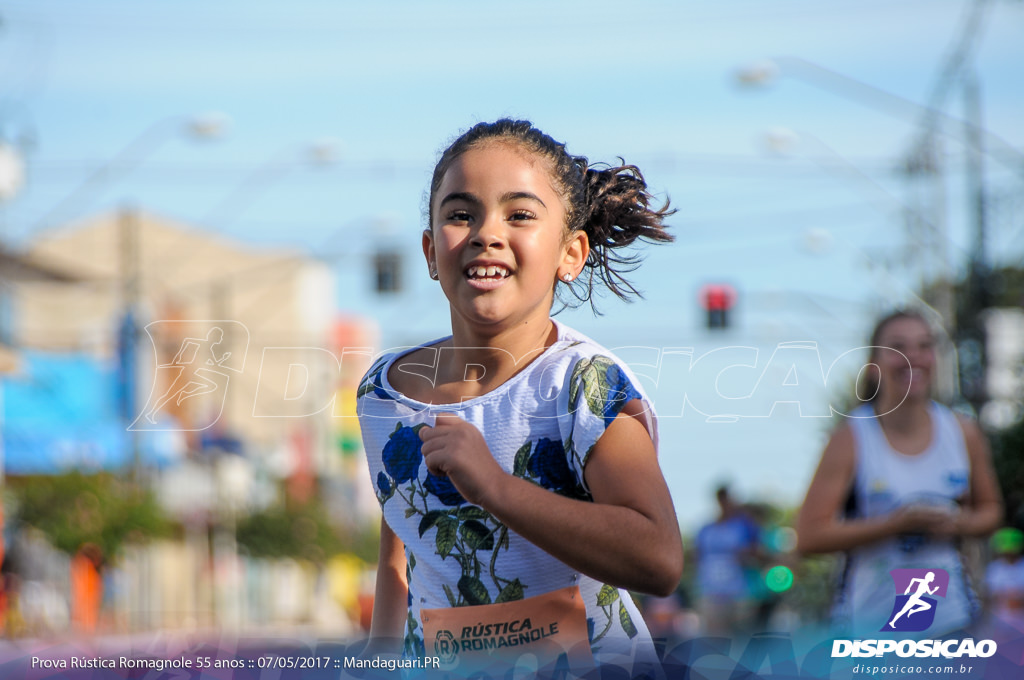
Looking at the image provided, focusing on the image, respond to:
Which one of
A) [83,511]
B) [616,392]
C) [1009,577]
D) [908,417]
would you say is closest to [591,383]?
[616,392]

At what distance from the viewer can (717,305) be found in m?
24.3

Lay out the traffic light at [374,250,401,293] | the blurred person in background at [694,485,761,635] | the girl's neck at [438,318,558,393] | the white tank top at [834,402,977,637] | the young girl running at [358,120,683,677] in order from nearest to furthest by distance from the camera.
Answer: the young girl running at [358,120,683,677] < the girl's neck at [438,318,558,393] < the white tank top at [834,402,977,637] < the blurred person in background at [694,485,761,635] < the traffic light at [374,250,401,293]

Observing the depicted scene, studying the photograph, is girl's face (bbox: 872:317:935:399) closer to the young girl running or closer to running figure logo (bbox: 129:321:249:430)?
the young girl running

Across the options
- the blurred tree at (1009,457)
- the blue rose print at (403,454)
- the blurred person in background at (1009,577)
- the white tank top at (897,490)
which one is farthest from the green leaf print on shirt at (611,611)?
the blurred tree at (1009,457)

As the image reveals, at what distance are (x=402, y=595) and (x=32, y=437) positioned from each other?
23.0 metres

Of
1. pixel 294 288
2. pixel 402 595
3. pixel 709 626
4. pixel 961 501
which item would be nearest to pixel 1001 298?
pixel 709 626

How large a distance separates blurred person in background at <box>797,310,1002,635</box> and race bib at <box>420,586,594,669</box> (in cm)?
210

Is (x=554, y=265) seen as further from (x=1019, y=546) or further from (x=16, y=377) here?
(x=16, y=377)

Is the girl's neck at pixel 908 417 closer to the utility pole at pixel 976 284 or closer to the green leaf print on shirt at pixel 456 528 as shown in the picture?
the green leaf print on shirt at pixel 456 528

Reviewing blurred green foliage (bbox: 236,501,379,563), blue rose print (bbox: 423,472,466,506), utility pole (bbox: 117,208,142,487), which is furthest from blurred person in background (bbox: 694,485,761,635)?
blurred green foliage (bbox: 236,501,379,563)

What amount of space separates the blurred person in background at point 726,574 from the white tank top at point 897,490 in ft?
25.5

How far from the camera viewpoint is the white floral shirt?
230 centimetres

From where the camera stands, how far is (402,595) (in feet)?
9.04

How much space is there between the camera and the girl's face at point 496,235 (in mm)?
2428
